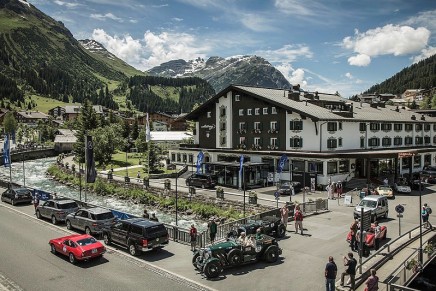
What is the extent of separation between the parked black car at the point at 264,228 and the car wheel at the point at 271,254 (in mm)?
3040

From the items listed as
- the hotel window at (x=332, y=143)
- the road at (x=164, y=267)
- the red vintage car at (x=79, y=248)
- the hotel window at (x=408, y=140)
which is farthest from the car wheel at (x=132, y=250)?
the hotel window at (x=408, y=140)

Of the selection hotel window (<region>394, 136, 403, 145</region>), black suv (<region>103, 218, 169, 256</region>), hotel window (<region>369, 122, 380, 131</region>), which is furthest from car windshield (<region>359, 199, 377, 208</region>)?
hotel window (<region>394, 136, 403, 145</region>)

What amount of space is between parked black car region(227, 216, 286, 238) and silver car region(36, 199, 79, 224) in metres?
15.5

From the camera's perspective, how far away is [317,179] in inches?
1966

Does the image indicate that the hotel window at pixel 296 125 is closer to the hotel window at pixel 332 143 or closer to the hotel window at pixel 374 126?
the hotel window at pixel 332 143

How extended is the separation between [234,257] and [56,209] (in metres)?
19.1

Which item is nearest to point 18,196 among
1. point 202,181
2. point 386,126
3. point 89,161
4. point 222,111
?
point 89,161

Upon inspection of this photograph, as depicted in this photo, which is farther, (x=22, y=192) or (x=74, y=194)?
(x=74, y=194)

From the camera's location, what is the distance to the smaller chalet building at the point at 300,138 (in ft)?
168

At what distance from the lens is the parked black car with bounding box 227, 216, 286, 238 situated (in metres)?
25.3

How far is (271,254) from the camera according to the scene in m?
22.3

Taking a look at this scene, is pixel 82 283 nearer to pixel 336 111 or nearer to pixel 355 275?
pixel 355 275

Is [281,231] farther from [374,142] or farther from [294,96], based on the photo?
[374,142]

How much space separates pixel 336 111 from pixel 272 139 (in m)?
9.96
